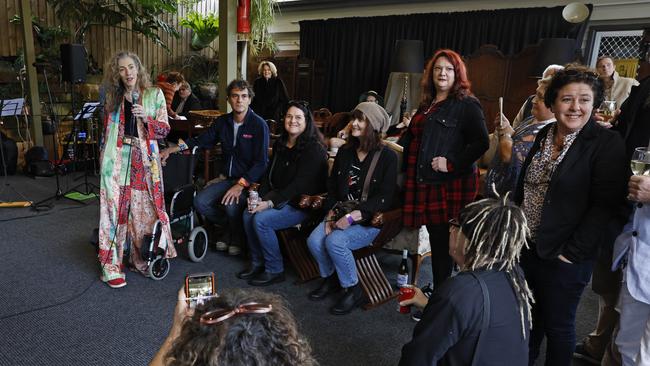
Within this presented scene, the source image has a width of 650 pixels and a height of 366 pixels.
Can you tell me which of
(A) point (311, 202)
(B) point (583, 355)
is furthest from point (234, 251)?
(B) point (583, 355)

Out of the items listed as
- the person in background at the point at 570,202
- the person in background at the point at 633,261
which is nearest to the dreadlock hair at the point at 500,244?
the person in background at the point at 570,202

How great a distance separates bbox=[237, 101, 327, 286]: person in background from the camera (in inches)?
122

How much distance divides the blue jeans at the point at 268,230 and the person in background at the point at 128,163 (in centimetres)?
56

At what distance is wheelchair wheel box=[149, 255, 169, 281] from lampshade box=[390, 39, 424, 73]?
428 centimetres

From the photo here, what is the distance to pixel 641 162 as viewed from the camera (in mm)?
1523

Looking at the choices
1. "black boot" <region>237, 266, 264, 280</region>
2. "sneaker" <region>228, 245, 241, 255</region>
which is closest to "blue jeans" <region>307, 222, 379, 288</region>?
"black boot" <region>237, 266, 264, 280</region>

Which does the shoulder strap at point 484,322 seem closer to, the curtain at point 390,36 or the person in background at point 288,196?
the person in background at point 288,196

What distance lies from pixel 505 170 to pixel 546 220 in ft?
1.94

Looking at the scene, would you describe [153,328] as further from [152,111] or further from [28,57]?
[28,57]

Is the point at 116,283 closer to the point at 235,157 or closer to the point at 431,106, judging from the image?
the point at 235,157

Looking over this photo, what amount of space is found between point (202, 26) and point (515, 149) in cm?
819

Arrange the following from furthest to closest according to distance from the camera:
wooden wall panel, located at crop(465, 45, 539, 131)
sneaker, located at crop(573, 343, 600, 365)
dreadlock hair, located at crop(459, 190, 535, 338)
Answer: wooden wall panel, located at crop(465, 45, 539, 131) < sneaker, located at crop(573, 343, 600, 365) < dreadlock hair, located at crop(459, 190, 535, 338)

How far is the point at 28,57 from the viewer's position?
5.71m

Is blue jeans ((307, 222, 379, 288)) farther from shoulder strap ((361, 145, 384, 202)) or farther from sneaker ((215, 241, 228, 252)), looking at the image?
sneaker ((215, 241, 228, 252))
